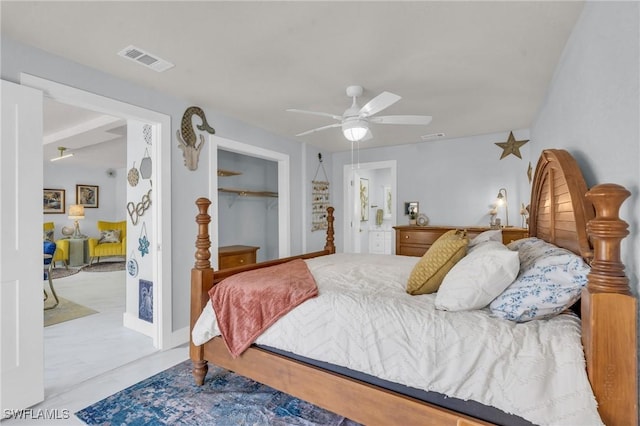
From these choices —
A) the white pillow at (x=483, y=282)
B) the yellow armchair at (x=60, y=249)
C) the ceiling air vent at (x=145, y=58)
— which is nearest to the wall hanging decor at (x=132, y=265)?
the ceiling air vent at (x=145, y=58)

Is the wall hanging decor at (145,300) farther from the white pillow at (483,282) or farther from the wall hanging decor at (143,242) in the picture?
the white pillow at (483,282)

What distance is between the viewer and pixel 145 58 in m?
2.30

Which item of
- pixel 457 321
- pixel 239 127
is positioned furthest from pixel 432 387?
pixel 239 127

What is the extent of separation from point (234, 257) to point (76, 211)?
→ 555 centimetres

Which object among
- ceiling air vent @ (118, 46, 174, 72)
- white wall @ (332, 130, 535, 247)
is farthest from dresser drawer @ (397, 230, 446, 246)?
ceiling air vent @ (118, 46, 174, 72)

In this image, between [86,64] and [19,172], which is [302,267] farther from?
[86,64]

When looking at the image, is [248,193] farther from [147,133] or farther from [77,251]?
[77,251]

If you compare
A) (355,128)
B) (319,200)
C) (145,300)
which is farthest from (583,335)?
(319,200)

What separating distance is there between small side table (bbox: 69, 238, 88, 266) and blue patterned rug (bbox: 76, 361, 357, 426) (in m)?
6.38

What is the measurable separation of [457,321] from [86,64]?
3.03 m

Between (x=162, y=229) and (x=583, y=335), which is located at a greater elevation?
(x=162, y=229)

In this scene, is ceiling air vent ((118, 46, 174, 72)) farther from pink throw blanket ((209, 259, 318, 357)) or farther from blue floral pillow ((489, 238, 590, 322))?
blue floral pillow ((489, 238, 590, 322))

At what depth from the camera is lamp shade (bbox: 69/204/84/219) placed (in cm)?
747

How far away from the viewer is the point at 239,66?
2.42 metres
